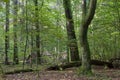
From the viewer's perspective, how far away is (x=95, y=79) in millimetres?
9648

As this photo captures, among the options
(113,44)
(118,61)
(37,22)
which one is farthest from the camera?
(113,44)

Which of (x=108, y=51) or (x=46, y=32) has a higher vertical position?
(x=46, y=32)

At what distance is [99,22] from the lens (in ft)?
54.5

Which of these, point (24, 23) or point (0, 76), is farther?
point (24, 23)

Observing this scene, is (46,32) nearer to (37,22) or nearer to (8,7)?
(37,22)

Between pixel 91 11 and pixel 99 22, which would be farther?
pixel 99 22

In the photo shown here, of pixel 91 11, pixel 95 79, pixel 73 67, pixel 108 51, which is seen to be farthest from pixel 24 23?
pixel 108 51

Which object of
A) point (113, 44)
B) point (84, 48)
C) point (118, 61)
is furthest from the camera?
point (113, 44)

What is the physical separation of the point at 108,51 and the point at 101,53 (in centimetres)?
69

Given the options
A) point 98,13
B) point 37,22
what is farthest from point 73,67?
point 98,13

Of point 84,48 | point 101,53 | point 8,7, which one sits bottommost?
point 101,53

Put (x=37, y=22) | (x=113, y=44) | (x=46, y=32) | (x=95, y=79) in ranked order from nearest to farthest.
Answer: (x=95, y=79)
(x=37, y=22)
(x=46, y=32)
(x=113, y=44)

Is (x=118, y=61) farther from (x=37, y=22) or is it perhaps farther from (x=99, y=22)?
(x=37, y=22)

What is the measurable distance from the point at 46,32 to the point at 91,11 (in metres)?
4.07
